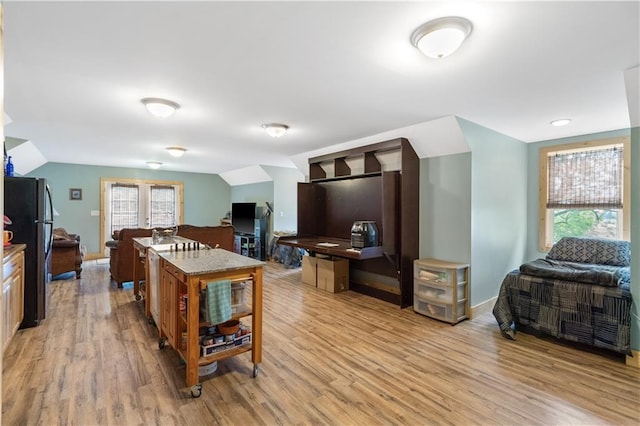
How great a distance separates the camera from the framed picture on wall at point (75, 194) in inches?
291

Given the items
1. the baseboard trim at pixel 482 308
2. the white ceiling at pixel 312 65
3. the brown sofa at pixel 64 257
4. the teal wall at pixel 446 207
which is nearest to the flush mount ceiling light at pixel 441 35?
the white ceiling at pixel 312 65

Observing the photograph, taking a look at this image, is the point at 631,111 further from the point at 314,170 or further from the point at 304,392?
the point at 314,170

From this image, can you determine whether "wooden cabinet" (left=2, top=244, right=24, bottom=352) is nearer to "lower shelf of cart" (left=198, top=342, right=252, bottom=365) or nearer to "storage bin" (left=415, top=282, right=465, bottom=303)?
"lower shelf of cart" (left=198, top=342, right=252, bottom=365)

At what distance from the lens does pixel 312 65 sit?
7.54ft

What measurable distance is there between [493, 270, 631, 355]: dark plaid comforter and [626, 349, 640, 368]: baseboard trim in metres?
0.04

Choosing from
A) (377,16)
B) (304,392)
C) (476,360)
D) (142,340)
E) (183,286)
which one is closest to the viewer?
(377,16)

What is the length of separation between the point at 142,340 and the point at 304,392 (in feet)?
5.93

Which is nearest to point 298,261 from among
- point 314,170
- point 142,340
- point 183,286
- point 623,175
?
point 314,170

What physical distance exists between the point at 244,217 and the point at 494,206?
5.84 metres

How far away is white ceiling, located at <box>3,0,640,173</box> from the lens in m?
1.70

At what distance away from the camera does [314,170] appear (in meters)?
5.60

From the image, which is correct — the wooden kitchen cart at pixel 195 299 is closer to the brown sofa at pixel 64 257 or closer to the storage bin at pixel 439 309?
the storage bin at pixel 439 309

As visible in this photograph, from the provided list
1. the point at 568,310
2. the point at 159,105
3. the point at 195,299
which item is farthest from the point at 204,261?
the point at 568,310

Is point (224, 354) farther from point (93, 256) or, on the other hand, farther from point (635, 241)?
point (93, 256)
